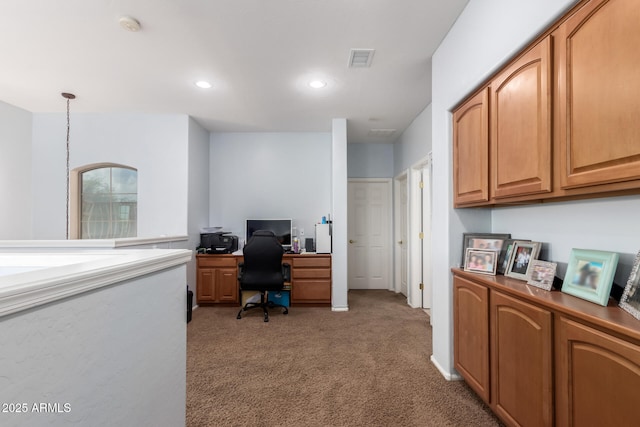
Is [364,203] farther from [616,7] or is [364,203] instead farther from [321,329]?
[616,7]

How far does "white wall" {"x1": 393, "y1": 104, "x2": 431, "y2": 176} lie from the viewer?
366 centimetres

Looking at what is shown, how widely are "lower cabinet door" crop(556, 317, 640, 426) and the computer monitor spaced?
3662mm

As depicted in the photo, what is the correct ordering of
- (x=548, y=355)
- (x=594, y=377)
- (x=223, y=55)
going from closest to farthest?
1. (x=594, y=377)
2. (x=548, y=355)
3. (x=223, y=55)

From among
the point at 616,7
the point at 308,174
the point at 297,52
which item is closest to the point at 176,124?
the point at 308,174

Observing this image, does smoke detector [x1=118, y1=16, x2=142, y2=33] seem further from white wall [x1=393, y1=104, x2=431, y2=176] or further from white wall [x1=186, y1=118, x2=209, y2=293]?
white wall [x1=393, y1=104, x2=431, y2=176]

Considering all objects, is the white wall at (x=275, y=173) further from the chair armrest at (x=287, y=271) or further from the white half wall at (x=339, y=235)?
the chair armrest at (x=287, y=271)

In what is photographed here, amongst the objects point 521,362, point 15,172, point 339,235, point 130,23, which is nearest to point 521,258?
point 521,362

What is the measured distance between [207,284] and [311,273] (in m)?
1.49

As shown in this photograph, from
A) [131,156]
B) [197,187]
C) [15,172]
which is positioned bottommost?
[197,187]

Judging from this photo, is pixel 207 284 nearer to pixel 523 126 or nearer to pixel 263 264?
pixel 263 264

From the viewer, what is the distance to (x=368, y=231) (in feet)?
17.2

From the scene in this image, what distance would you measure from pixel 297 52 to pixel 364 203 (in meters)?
3.16

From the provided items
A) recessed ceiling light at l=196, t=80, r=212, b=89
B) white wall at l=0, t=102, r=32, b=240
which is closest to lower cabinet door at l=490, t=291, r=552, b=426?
recessed ceiling light at l=196, t=80, r=212, b=89

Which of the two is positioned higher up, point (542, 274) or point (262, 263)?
point (542, 274)
